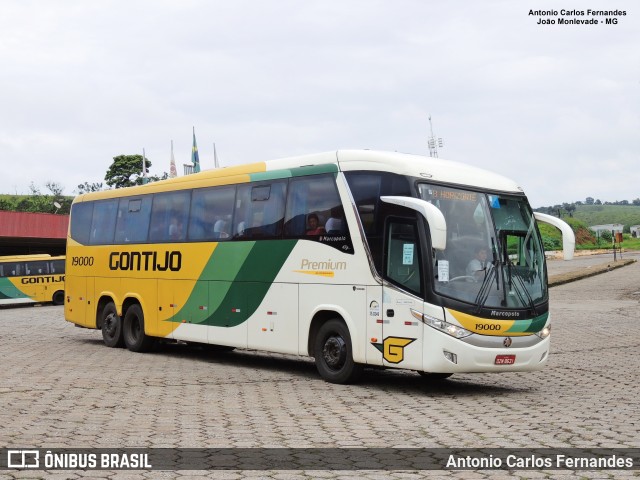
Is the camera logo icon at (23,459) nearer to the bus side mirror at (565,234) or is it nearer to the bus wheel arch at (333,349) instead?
the bus wheel arch at (333,349)

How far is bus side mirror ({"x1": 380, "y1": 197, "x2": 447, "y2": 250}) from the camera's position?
11.6 metres

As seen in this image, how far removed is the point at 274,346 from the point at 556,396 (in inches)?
187

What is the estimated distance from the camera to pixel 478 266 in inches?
498

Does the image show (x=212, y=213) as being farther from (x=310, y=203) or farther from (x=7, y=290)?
(x=7, y=290)

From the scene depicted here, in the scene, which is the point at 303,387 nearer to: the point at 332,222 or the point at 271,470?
the point at 332,222

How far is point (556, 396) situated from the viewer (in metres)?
12.4

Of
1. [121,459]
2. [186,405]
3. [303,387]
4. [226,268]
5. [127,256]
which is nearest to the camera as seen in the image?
[121,459]

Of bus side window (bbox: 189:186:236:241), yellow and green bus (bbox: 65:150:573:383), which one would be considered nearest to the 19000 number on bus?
yellow and green bus (bbox: 65:150:573:383)

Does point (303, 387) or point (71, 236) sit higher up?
point (71, 236)

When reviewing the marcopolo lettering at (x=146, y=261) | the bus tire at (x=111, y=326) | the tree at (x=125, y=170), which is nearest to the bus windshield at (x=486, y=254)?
the marcopolo lettering at (x=146, y=261)

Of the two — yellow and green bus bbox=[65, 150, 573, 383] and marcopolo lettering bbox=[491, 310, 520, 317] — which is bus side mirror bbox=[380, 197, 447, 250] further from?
marcopolo lettering bbox=[491, 310, 520, 317]

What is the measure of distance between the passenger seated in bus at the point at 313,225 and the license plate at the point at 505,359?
3.33 metres

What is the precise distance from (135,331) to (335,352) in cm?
720

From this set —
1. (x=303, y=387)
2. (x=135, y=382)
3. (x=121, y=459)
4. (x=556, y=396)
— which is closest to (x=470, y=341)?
(x=556, y=396)
